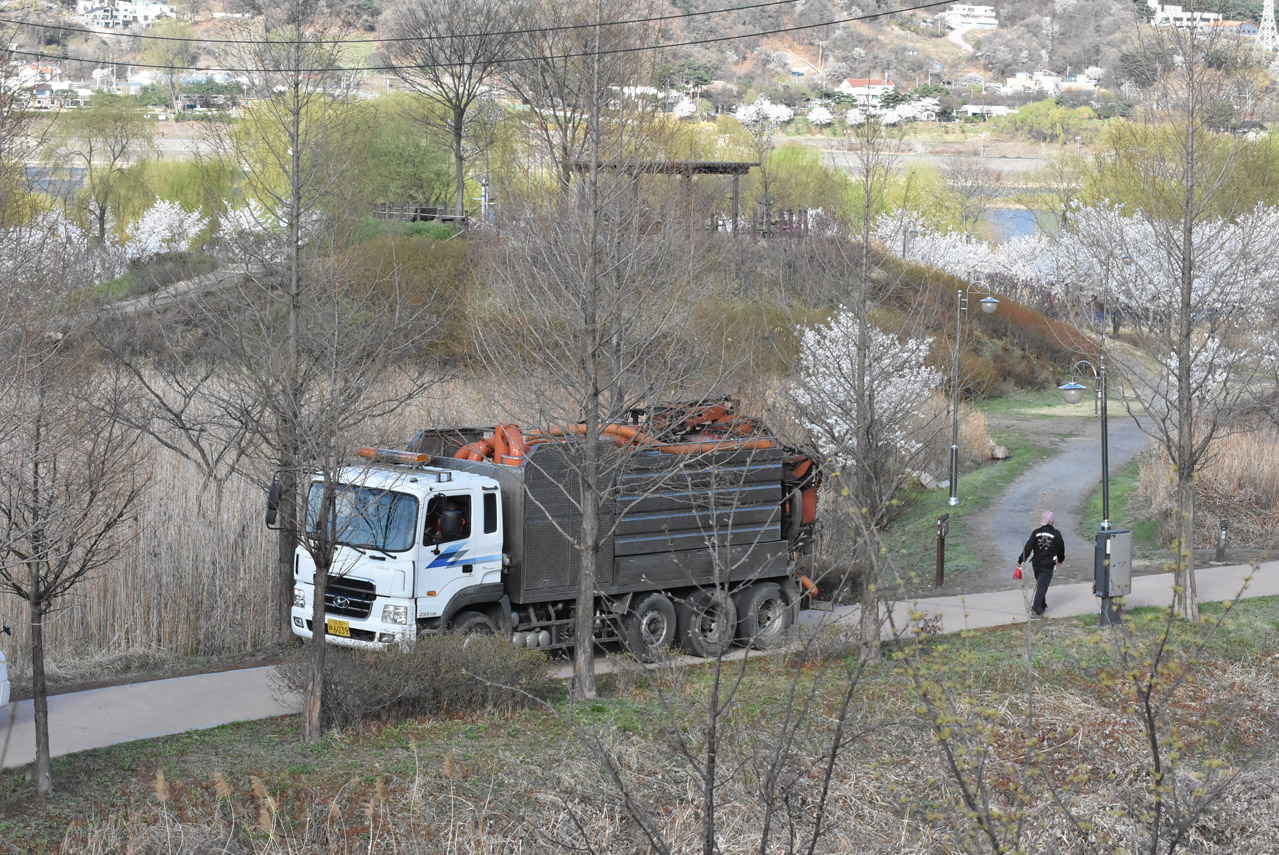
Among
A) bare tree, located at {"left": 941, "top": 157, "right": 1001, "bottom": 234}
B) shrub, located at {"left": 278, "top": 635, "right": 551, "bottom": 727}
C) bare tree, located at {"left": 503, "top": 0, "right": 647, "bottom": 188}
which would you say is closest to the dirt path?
shrub, located at {"left": 278, "top": 635, "right": 551, "bottom": 727}

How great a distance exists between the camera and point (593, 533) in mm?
13266

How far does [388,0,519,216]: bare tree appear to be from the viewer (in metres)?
53.5

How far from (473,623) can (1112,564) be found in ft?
26.1

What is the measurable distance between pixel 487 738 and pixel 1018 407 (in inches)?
1342

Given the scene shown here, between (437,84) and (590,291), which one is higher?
(437,84)

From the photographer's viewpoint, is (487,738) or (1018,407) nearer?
(487,738)

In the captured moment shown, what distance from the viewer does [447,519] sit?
14078 mm

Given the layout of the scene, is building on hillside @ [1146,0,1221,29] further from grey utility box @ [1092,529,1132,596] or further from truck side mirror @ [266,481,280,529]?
truck side mirror @ [266,481,280,529]

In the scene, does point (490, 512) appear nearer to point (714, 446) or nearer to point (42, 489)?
point (714, 446)

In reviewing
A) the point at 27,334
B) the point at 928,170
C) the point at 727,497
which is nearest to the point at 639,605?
the point at 727,497

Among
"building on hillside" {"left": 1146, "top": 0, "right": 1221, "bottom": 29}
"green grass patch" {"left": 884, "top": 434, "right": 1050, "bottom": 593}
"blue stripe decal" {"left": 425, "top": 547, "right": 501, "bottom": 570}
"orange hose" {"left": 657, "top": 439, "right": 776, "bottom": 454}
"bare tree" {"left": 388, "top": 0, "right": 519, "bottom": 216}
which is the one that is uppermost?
"bare tree" {"left": 388, "top": 0, "right": 519, "bottom": 216}

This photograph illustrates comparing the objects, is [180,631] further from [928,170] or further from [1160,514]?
[928,170]

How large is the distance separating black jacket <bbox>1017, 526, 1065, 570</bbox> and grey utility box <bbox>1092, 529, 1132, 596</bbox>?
66 centimetres

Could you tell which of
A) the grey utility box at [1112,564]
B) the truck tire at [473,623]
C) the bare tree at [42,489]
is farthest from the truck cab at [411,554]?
the grey utility box at [1112,564]
